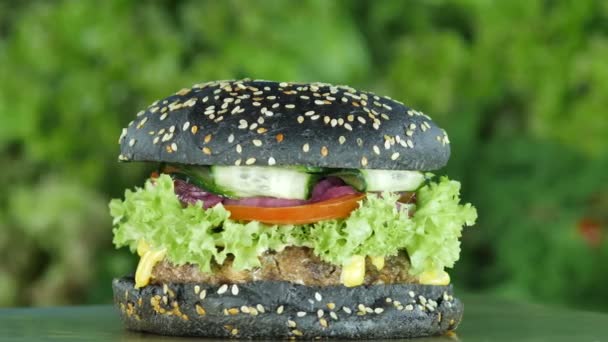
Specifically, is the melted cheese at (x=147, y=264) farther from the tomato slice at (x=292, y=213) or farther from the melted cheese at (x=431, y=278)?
the melted cheese at (x=431, y=278)

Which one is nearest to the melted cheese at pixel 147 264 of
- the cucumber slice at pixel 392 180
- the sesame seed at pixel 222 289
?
the sesame seed at pixel 222 289

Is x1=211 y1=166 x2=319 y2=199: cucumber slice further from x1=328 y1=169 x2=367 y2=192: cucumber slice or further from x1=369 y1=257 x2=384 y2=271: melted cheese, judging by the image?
x1=369 y1=257 x2=384 y2=271: melted cheese

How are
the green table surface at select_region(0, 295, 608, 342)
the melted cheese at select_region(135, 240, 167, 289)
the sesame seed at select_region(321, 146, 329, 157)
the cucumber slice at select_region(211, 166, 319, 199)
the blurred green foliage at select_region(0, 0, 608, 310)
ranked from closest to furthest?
1. the sesame seed at select_region(321, 146, 329, 157)
2. the cucumber slice at select_region(211, 166, 319, 199)
3. the melted cheese at select_region(135, 240, 167, 289)
4. the green table surface at select_region(0, 295, 608, 342)
5. the blurred green foliage at select_region(0, 0, 608, 310)

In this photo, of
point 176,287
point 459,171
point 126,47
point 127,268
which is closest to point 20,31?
point 126,47

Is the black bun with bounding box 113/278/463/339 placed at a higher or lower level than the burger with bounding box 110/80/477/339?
lower

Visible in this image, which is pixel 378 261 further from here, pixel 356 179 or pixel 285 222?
pixel 285 222

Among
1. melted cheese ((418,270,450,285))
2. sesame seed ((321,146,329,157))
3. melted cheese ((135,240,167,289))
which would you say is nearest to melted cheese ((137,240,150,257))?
melted cheese ((135,240,167,289))
